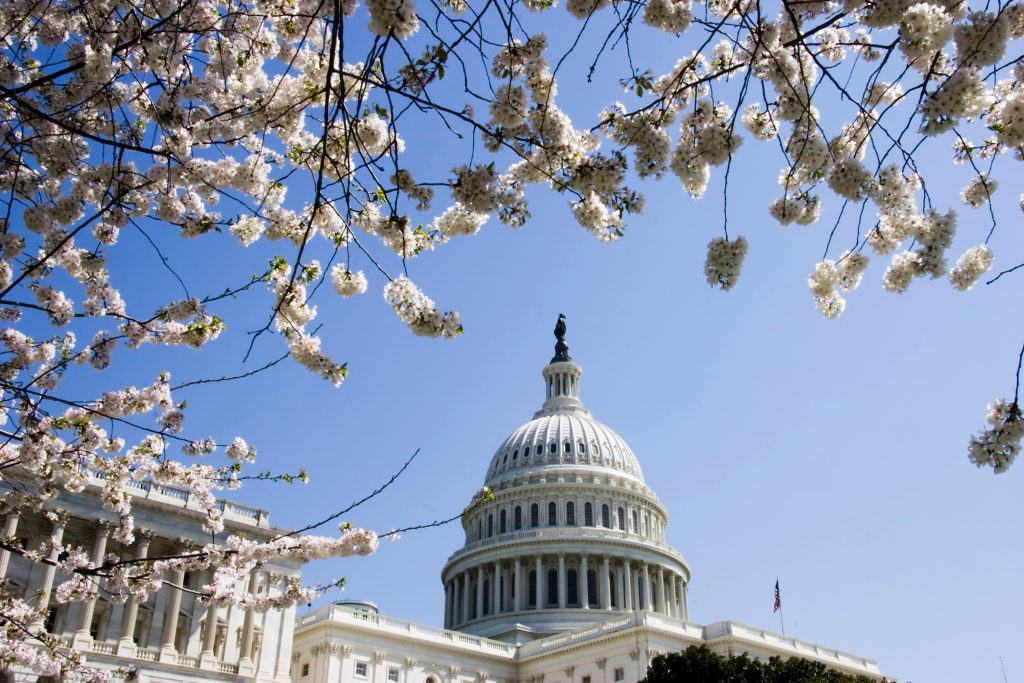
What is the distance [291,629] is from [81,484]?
45963mm

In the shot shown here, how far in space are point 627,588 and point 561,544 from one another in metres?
7.86

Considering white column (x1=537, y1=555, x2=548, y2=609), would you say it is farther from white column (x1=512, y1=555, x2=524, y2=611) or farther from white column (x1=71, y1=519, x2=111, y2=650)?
white column (x1=71, y1=519, x2=111, y2=650)

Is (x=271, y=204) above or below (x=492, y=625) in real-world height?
below

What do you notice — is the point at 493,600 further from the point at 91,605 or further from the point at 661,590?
the point at 91,605

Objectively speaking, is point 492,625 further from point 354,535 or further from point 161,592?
point 354,535

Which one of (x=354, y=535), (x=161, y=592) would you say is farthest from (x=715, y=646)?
(x=354, y=535)

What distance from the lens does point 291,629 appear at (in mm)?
57625

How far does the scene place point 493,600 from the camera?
3743 inches

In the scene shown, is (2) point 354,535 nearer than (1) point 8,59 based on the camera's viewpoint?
No

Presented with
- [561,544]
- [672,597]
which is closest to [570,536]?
[561,544]

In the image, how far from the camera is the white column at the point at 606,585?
9069cm

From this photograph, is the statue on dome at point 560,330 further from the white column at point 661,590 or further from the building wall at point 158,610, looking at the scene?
the building wall at point 158,610

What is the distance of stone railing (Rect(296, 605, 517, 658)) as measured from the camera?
6881 cm

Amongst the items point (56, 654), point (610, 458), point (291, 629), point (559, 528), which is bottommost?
point (56, 654)
